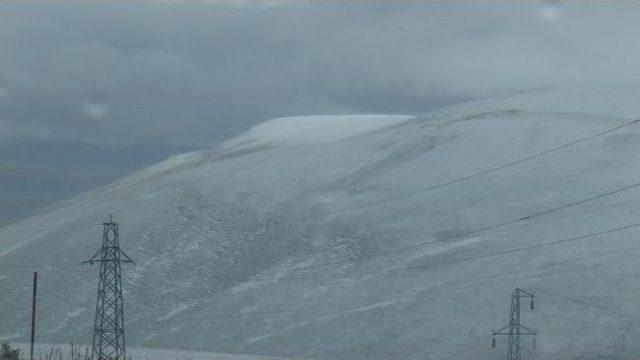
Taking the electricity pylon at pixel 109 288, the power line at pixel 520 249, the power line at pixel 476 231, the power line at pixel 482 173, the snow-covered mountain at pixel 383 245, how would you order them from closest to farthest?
the electricity pylon at pixel 109 288
the snow-covered mountain at pixel 383 245
the power line at pixel 520 249
the power line at pixel 476 231
the power line at pixel 482 173

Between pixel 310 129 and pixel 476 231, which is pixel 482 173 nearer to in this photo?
pixel 476 231

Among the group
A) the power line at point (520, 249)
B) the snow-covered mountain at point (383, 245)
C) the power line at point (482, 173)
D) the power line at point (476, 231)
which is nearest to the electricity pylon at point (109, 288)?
the snow-covered mountain at point (383, 245)

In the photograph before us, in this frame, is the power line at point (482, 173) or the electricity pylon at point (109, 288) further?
the power line at point (482, 173)

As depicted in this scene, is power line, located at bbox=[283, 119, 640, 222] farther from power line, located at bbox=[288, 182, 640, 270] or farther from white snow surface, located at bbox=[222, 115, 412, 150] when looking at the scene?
white snow surface, located at bbox=[222, 115, 412, 150]

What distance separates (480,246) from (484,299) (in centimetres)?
1032

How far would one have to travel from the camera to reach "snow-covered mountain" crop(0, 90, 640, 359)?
236 feet

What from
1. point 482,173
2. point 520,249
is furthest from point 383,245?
point 482,173

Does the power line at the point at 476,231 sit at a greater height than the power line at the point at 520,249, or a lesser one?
greater

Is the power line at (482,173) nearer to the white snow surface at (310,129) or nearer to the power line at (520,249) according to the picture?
the power line at (520,249)

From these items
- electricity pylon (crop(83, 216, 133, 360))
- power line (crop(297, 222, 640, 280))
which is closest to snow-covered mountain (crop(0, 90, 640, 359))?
power line (crop(297, 222, 640, 280))

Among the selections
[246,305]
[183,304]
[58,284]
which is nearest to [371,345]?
[246,305]

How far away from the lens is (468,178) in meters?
98.2

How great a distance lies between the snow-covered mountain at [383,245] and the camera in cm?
7188

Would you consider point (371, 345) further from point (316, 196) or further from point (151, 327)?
point (316, 196)
